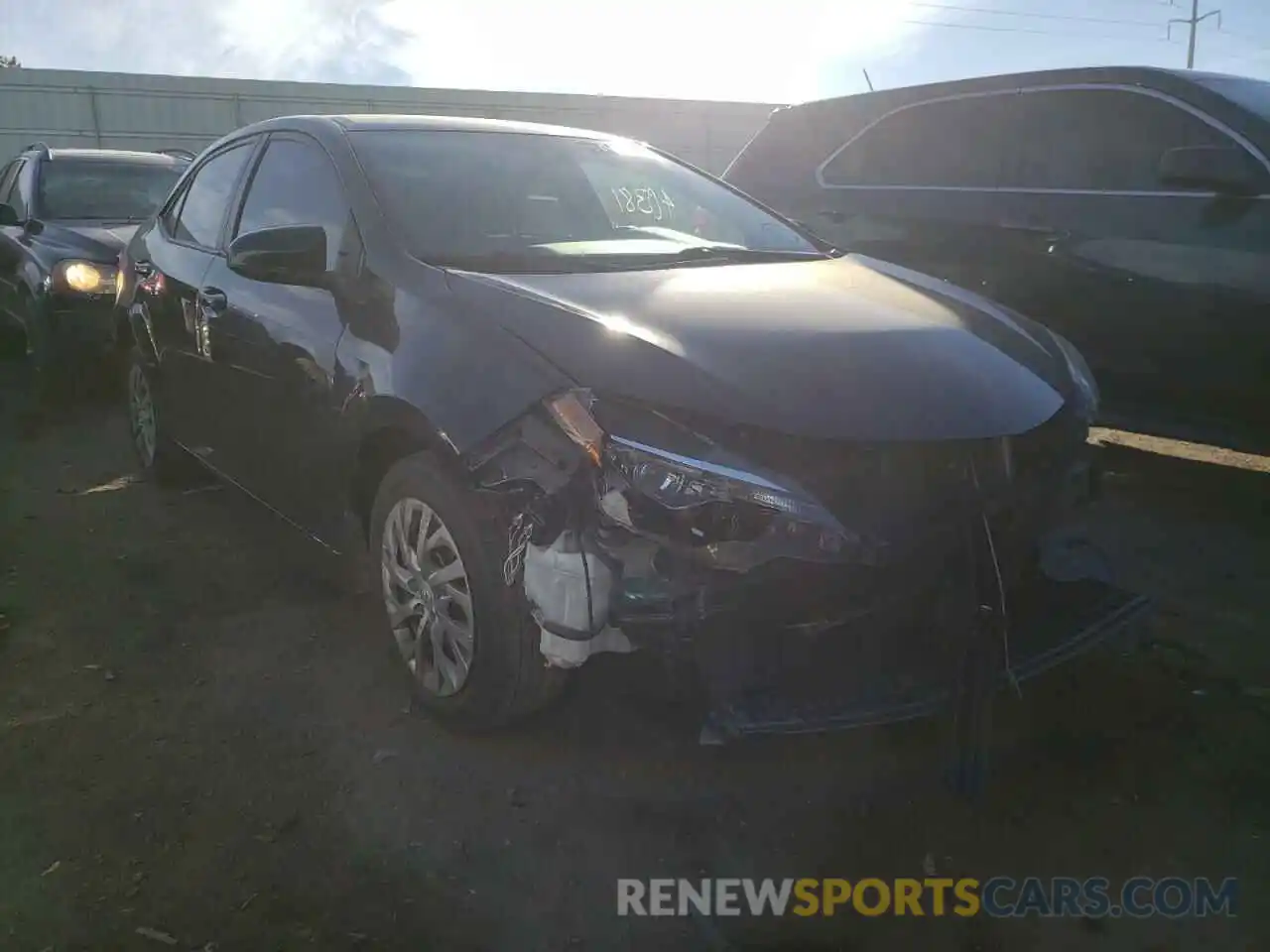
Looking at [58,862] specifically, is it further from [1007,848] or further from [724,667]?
[1007,848]

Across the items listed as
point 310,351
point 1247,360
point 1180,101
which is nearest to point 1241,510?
point 1247,360

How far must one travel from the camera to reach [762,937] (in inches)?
89.4

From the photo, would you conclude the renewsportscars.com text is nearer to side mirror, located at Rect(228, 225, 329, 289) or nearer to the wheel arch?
the wheel arch

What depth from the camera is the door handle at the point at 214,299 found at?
389 centimetres

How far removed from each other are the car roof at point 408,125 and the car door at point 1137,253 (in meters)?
2.33

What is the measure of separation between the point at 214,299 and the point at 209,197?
0.79 m

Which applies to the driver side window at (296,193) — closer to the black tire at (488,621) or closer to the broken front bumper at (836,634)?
the black tire at (488,621)

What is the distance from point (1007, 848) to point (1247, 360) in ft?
9.49

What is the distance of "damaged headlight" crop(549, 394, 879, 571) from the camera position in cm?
229

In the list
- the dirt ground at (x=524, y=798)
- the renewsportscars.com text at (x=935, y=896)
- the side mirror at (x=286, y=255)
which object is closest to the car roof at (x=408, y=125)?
the side mirror at (x=286, y=255)

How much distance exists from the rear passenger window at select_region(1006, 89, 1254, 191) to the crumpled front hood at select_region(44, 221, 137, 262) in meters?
5.26

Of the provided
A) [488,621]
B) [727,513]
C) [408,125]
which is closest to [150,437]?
[408,125]

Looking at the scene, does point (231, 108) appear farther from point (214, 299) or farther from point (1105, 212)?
point (1105, 212)

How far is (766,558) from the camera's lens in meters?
2.29
